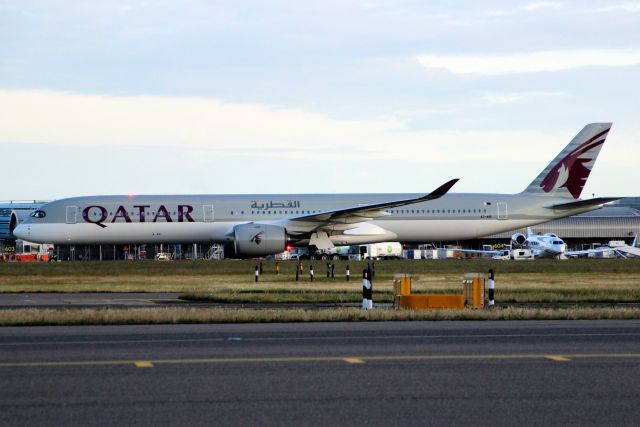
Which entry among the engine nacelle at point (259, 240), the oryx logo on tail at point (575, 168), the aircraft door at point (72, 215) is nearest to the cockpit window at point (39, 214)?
the aircraft door at point (72, 215)

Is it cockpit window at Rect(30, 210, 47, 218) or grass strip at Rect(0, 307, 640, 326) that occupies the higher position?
cockpit window at Rect(30, 210, 47, 218)

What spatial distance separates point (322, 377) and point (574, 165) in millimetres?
53181

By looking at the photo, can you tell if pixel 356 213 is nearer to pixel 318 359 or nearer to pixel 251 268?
pixel 251 268

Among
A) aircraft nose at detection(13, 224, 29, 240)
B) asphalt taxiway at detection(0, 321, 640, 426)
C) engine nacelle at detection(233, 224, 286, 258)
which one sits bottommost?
asphalt taxiway at detection(0, 321, 640, 426)

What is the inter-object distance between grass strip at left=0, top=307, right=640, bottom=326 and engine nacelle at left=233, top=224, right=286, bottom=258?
32777mm

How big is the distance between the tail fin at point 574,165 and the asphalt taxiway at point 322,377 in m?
46.0

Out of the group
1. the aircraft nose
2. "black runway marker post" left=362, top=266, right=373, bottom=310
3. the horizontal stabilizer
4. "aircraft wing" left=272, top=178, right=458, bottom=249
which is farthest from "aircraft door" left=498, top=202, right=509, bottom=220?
"black runway marker post" left=362, top=266, right=373, bottom=310

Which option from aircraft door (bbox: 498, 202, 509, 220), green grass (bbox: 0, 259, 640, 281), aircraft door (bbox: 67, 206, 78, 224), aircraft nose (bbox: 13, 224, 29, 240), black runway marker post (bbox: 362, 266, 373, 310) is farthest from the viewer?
aircraft door (bbox: 498, 202, 509, 220)

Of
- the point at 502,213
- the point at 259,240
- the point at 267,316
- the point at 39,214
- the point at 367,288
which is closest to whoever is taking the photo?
the point at 267,316

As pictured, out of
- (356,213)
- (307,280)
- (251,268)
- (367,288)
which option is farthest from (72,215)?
(367,288)

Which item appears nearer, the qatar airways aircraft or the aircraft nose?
the qatar airways aircraft

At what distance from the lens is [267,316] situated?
21.5 m

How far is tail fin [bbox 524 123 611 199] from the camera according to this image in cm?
6328

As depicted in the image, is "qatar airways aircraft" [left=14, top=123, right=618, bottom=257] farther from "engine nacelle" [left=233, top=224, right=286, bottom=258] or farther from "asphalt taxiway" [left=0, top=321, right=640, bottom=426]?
"asphalt taxiway" [left=0, top=321, right=640, bottom=426]
